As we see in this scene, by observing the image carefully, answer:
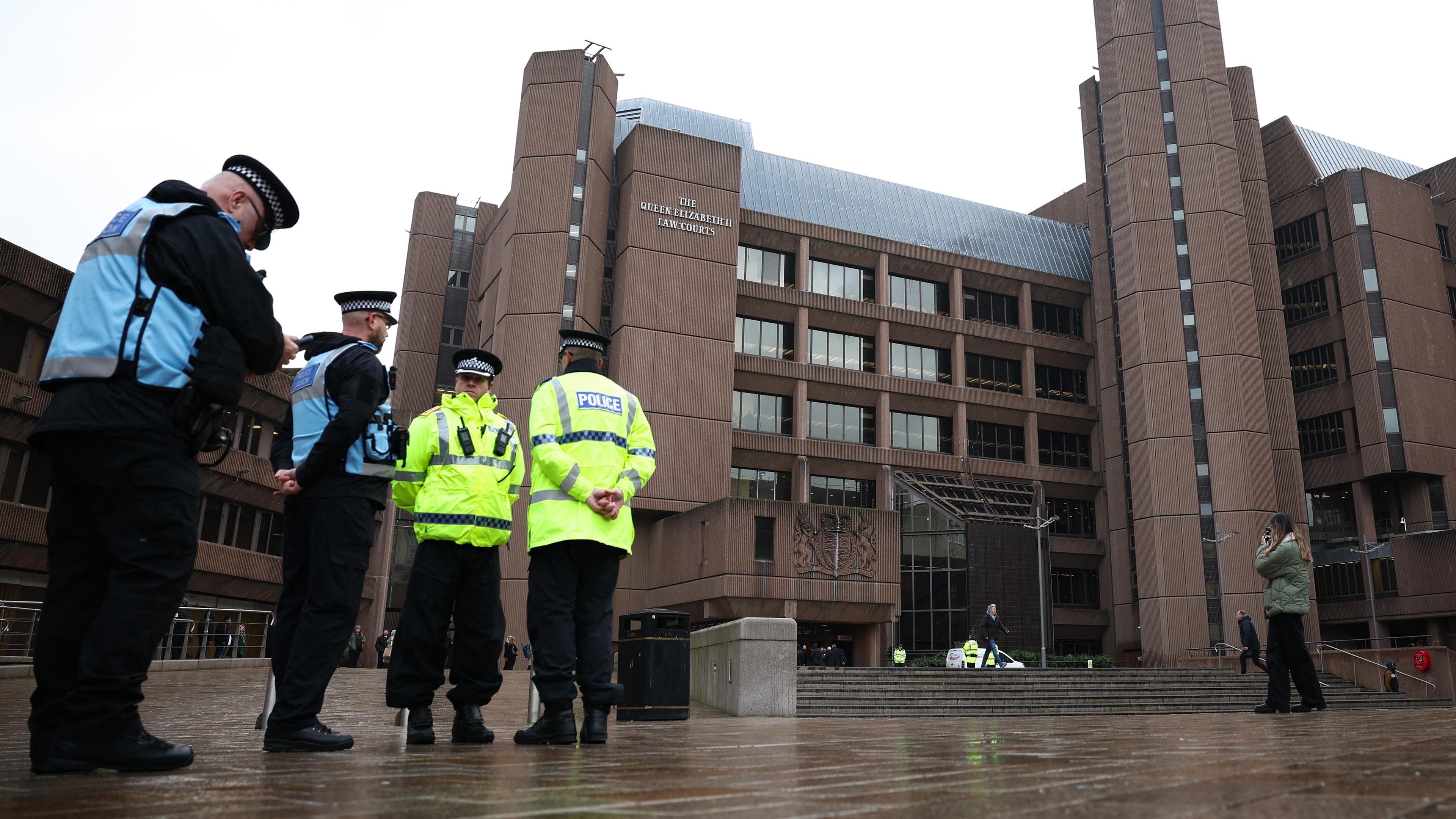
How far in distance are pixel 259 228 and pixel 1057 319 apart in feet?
186

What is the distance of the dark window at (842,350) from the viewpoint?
51.0 metres

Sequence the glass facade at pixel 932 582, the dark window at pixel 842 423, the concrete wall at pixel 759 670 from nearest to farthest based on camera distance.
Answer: the concrete wall at pixel 759 670 → the glass facade at pixel 932 582 → the dark window at pixel 842 423

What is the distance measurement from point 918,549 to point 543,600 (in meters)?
41.5

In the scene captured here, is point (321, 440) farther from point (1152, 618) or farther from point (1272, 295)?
point (1272, 295)

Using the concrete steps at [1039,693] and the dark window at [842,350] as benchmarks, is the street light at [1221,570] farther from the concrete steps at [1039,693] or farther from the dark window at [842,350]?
the concrete steps at [1039,693]

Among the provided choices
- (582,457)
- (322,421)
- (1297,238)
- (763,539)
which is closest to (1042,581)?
(763,539)

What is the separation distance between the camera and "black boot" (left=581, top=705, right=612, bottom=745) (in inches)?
210

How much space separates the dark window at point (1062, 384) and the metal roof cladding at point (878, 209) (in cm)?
537

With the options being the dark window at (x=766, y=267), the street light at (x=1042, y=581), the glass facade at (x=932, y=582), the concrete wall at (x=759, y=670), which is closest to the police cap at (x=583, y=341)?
the concrete wall at (x=759, y=670)

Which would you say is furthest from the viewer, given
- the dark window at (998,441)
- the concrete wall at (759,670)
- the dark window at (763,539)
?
the dark window at (998,441)

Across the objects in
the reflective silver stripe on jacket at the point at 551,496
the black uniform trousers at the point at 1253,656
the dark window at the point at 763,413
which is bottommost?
the black uniform trousers at the point at 1253,656

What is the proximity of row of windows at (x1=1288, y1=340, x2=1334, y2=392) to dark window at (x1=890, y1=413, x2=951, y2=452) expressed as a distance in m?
17.3

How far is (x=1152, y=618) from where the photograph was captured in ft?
149

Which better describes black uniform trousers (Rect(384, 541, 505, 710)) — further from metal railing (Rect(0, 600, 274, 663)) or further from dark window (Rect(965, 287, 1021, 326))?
dark window (Rect(965, 287, 1021, 326))
